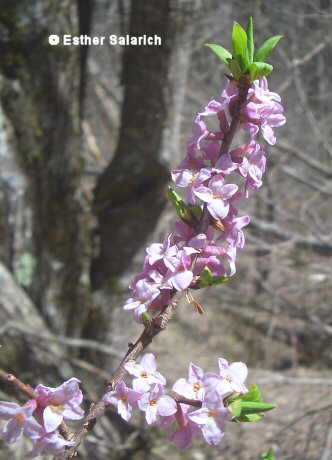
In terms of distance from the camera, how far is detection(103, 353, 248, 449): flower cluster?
0.67m

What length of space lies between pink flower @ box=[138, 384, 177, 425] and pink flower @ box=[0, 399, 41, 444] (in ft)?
0.51

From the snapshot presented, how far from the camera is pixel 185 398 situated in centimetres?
73

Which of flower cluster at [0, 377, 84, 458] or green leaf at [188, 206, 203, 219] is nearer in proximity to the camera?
flower cluster at [0, 377, 84, 458]

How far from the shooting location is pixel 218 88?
17.7 feet

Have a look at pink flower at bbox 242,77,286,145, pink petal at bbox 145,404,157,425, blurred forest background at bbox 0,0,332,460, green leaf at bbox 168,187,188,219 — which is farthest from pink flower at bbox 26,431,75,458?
blurred forest background at bbox 0,0,332,460

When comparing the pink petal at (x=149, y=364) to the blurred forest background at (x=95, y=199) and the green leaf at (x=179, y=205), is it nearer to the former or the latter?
the green leaf at (x=179, y=205)

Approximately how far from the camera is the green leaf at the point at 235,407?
2.24ft

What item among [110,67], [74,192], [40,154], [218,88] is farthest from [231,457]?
[110,67]

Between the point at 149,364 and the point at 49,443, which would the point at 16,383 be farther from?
the point at 149,364

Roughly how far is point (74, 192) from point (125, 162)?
0.36m

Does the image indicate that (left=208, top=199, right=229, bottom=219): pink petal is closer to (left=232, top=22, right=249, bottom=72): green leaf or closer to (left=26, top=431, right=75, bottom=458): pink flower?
(left=232, top=22, right=249, bottom=72): green leaf

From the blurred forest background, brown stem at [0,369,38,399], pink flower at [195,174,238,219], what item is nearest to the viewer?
brown stem at [0,369,38,399]

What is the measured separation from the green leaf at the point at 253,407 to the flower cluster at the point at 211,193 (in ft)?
0.62

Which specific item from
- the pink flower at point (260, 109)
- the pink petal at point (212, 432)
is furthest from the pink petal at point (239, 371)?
the pink flower at point (260, 109)
